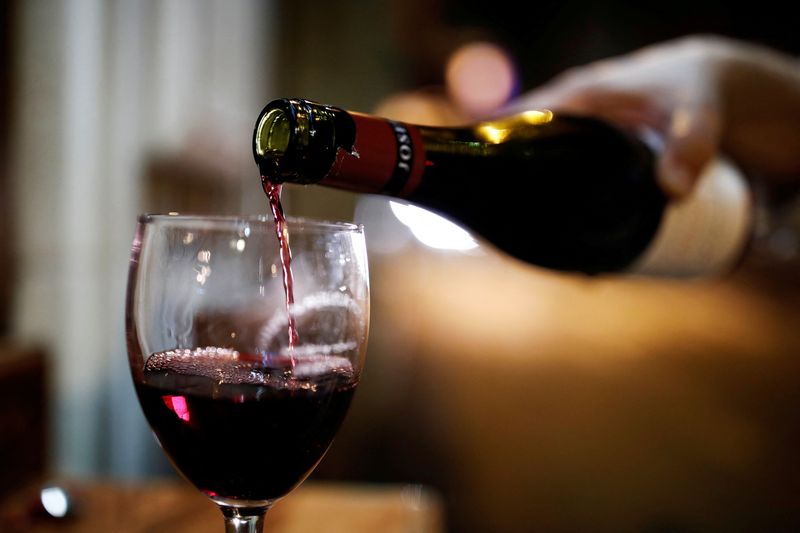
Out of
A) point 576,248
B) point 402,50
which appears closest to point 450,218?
point 576,248

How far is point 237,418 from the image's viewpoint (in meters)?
0.48

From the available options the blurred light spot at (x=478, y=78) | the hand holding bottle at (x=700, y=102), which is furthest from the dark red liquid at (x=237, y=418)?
the blurred light spot at (x=478, y=78)

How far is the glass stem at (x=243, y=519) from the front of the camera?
489 millimetres

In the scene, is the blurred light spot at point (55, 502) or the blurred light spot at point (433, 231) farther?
the blurred light spot at point (433, 231)

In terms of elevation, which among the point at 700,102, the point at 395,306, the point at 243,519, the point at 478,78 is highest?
the point at 478,78

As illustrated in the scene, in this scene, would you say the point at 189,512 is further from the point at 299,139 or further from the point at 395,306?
the point at 395,306

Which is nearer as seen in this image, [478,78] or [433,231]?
[433,231]

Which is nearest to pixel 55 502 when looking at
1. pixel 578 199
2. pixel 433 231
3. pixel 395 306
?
pixel 578 199

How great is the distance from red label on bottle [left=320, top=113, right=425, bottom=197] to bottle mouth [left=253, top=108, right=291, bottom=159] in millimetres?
41

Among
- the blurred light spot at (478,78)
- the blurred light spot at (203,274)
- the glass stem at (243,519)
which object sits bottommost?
the glass stem at (243,519)

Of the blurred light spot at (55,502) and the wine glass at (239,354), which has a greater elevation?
the wine glass at (239,354)

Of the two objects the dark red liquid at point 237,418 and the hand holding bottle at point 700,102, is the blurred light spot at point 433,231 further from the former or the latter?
the dark red liquid at point 237,418

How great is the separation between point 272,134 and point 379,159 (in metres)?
0.08

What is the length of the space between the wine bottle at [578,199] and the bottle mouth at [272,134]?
0.21 metres
